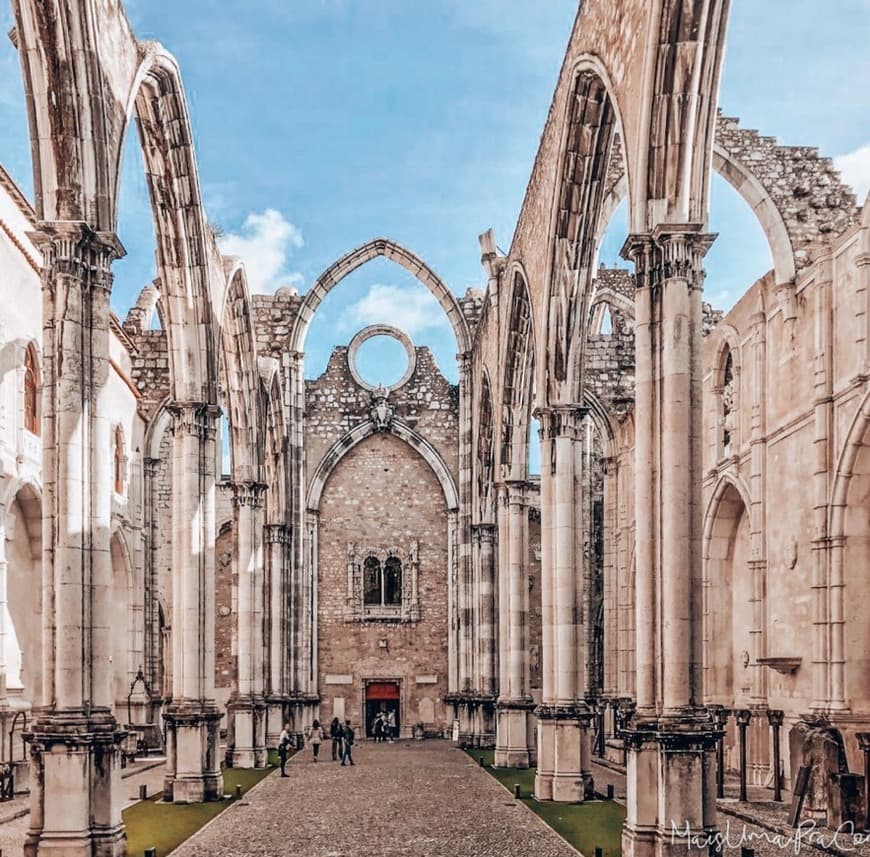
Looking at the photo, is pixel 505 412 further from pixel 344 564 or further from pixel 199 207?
pixel 344 564

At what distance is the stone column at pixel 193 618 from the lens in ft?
55.9

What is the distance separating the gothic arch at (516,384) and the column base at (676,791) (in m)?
12.2

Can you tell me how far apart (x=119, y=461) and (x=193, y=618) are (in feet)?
33.8

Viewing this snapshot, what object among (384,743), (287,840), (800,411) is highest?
(800,411)

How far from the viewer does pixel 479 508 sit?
29094 mm

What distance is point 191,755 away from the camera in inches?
671

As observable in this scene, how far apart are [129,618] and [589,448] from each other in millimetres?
→ 12516

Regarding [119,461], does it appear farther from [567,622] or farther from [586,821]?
[586,821]

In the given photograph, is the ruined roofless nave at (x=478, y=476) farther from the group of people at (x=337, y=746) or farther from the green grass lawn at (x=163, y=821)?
the group of people at (x=337, y=746)

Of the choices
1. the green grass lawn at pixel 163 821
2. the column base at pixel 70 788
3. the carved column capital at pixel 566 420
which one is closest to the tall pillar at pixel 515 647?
the carved column capital at pixel 566 420

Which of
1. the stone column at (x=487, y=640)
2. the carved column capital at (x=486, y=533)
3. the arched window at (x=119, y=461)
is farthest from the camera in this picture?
the carved column capital at (x=486, y=533)

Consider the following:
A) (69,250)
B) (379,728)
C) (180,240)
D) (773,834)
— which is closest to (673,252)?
(69,250)

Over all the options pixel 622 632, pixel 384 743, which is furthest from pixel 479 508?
pixel 384 743

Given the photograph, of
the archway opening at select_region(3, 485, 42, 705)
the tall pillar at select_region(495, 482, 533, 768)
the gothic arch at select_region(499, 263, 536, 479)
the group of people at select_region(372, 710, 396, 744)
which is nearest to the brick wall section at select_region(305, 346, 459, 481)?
the group of people at select_region(372, 710, 396, 744)
